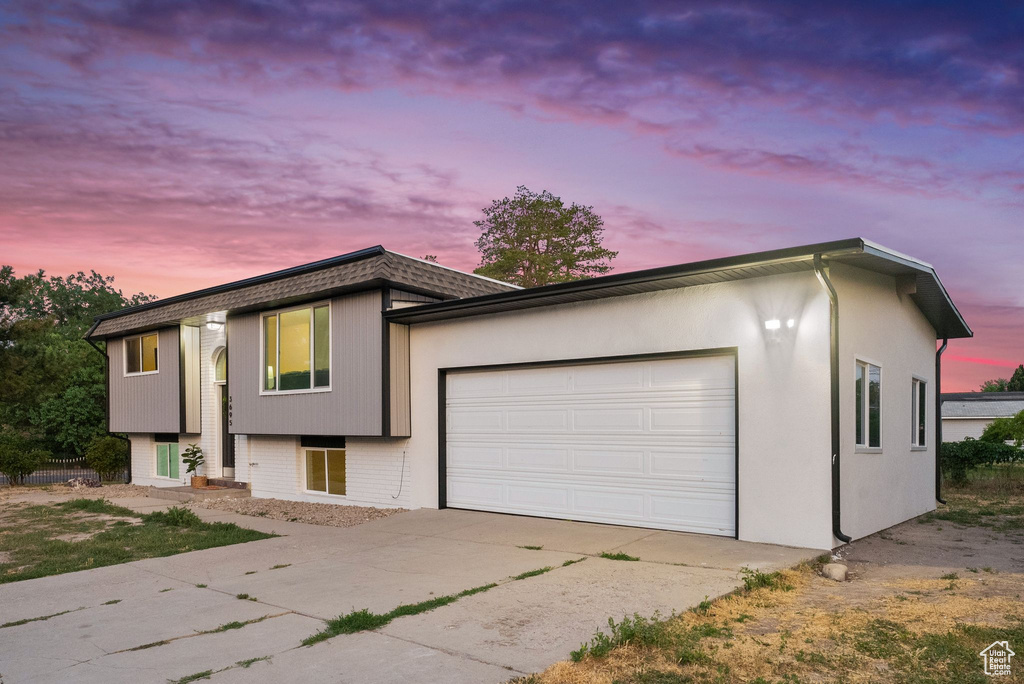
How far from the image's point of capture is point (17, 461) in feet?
68.6

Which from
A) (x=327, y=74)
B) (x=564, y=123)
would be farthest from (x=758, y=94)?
(x=327, y=74)

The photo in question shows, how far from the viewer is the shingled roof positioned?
1234 centimetres

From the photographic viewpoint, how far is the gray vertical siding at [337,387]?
40.7 feet

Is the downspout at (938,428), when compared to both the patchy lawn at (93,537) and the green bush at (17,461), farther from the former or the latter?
the green bush at (17,461)

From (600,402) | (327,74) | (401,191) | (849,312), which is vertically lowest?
(600,402)

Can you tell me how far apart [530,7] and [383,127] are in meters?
4.30

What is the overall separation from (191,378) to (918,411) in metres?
16.0

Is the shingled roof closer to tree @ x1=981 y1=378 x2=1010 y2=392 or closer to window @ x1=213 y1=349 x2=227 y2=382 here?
window @ x1=213 y1=349 x2=227 y2=382

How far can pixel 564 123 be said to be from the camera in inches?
592

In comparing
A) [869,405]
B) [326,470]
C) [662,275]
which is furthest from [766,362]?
[326,470]

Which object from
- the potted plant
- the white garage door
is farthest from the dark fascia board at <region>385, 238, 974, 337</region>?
the potted plant

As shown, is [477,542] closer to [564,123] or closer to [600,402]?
[600,402]

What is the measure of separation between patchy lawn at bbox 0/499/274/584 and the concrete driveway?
644 millimetres

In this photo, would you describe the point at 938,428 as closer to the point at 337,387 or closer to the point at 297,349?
the point at 337,387
